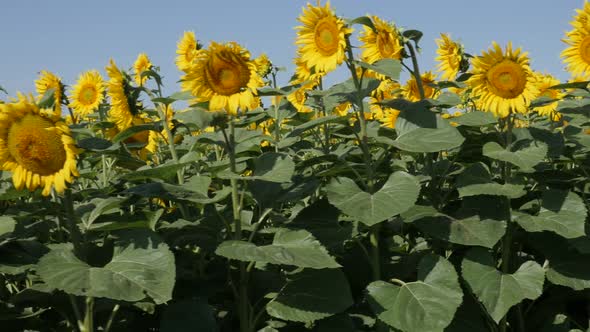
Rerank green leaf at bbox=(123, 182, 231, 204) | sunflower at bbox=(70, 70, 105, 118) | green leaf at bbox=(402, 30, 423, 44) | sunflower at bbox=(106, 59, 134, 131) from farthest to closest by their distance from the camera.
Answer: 1. sunflower at bbox=(70, 70, 105, 118)
2. sunflower at bbox=(106, 59, 134, 131)
3. green leaf at bbox=(402, 30, 423, 44)
4. green leaf at bbox=(123, 182, 231, 204)

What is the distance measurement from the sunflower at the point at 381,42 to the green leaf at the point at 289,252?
3.84 ft

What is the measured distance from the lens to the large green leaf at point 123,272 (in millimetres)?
2305

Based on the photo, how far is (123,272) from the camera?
2.44m

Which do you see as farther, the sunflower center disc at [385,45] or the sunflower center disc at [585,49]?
the sunflower center disc at [585,49]

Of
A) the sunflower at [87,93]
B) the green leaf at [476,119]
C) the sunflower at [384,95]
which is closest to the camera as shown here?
the green leaf at [476,119]

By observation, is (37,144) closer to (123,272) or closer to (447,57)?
(123,272)

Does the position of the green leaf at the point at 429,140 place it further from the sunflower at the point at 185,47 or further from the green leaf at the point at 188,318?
the sunflower at the point at 185,47

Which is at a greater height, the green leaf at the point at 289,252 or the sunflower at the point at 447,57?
the sunflower at the point at 447,57

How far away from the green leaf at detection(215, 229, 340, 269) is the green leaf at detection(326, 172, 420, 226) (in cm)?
18

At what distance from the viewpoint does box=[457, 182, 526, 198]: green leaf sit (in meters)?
2.93

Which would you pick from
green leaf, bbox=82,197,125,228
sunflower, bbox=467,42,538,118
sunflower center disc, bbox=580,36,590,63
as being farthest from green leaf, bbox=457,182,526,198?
green leaf, bbox=82,197,125,228

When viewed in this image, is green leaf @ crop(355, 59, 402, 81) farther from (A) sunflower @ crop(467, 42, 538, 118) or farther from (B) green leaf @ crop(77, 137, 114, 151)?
(B) green leaf @ crop(77, 137, 114, 151)

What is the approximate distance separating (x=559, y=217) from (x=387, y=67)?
1.01m

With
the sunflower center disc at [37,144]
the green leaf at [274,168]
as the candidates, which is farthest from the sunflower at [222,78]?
the sunflower center disc at [37,144]
